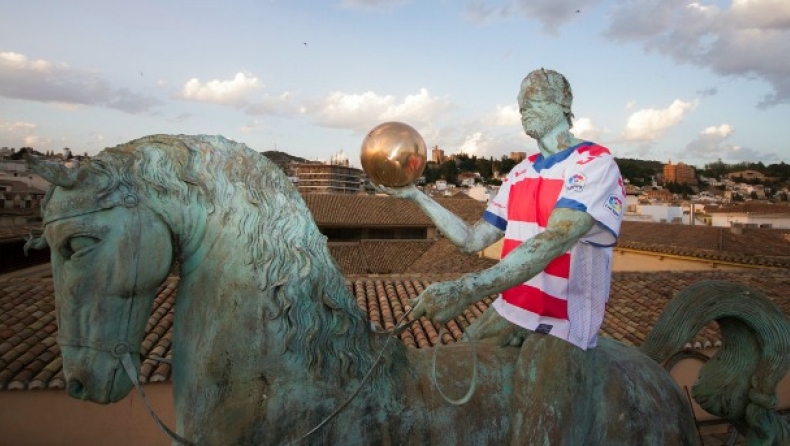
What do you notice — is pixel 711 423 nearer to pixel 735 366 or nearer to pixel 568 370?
pixel 735 366

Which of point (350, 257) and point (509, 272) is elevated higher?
point (509, 272)

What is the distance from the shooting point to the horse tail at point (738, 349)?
2705 millimetres

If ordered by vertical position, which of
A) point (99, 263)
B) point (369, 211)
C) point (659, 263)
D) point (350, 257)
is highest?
point (99, 263)

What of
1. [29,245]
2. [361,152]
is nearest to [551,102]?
[361,152]

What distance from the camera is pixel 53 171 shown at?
1623 millimetres

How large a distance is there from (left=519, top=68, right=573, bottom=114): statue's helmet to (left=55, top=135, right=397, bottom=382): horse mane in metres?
1.15

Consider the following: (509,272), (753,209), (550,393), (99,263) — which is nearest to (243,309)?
(99,263)

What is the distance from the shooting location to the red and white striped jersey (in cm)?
217

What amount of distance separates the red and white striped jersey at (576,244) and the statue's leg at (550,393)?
0.07 meters

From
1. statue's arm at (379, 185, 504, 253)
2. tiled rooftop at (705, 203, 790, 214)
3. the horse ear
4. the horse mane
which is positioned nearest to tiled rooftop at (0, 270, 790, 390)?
statue's arm at (379, 185, 504, 253)

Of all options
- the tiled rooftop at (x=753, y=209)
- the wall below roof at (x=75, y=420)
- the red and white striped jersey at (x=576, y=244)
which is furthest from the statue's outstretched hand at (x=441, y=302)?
the tiled rooftop at (x=753, y=209)

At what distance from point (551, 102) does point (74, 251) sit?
1.92 m

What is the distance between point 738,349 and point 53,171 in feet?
10.4

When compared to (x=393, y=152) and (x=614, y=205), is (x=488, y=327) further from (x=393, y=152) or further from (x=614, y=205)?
Answer: (x=393, y=152)
